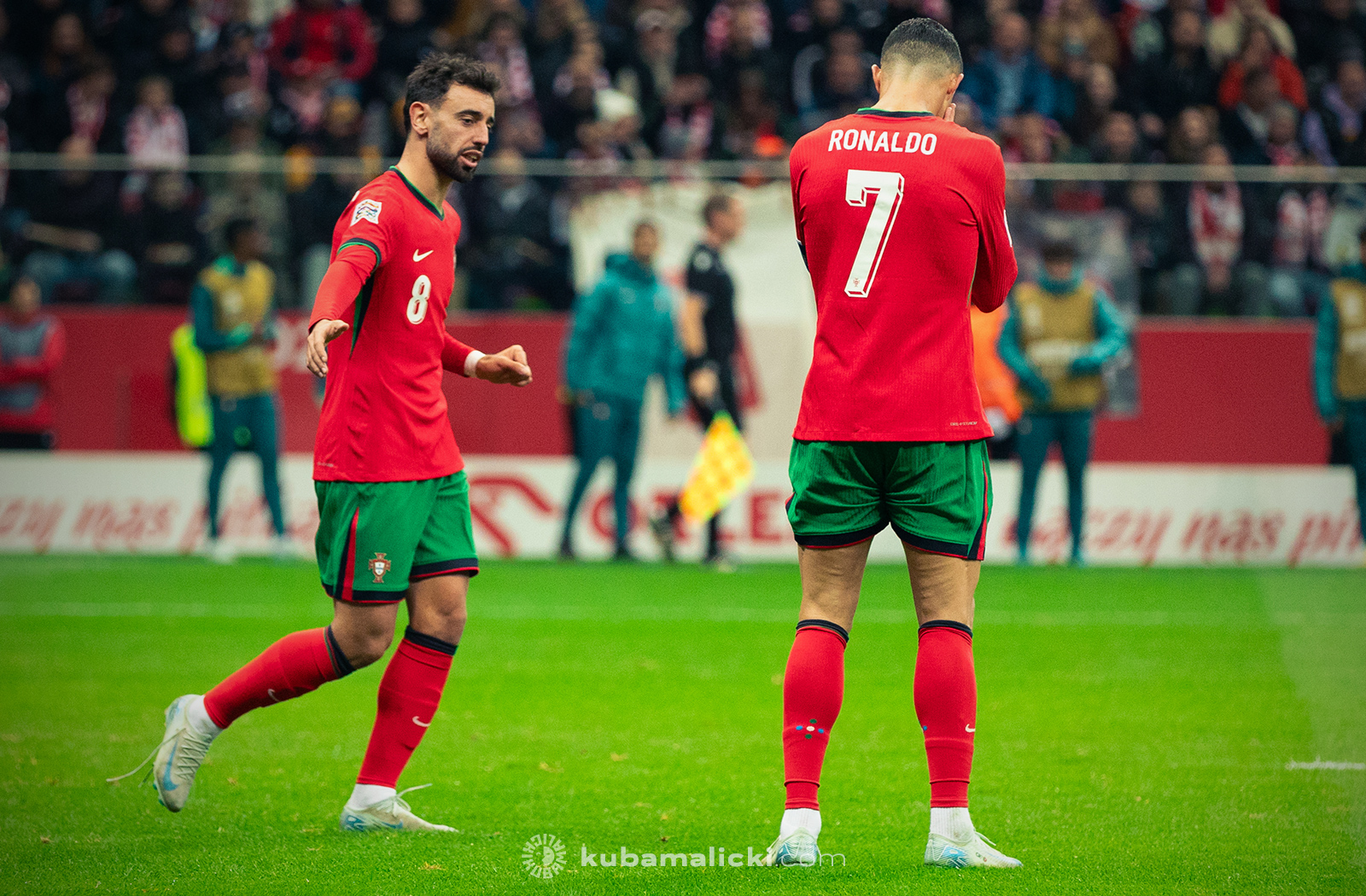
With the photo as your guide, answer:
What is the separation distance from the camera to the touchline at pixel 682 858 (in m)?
4.14

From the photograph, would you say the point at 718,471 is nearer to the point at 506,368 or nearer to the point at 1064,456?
the point at 1064,456

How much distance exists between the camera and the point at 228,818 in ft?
15.7

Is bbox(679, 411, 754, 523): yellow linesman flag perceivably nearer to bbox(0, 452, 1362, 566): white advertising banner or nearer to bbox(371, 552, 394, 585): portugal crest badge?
bbox(0, 452, 1362, 566): white advertising banner

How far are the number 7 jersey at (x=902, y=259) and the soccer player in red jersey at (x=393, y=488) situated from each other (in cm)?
107

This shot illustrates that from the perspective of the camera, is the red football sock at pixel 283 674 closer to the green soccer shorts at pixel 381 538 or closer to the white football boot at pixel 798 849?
the green soccer shorts at pixel 381 538

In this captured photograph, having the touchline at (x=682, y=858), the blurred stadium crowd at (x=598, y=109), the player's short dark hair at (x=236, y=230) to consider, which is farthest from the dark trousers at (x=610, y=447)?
the touchline at (x=682, y=858)

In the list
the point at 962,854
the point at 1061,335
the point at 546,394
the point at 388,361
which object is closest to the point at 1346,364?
the point at 1061,335

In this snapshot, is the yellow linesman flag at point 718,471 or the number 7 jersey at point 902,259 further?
the yellow linesman flag at point 718,471

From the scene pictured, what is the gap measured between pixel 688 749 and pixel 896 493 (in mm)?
2199

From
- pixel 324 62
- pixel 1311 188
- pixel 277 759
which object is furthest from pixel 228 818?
pixel 324 62

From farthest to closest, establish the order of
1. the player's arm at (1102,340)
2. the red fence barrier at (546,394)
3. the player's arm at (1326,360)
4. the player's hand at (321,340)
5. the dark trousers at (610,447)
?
the red fence barrier at (546,394)
the dark trousers at (610,447)
the player's arm at (1326,360)
the player's arm at (1102,340)
the player's hand at (321,340)

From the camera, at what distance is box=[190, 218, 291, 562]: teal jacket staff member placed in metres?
12.6

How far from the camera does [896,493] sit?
4074mm

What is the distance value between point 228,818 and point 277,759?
943 millimetres
